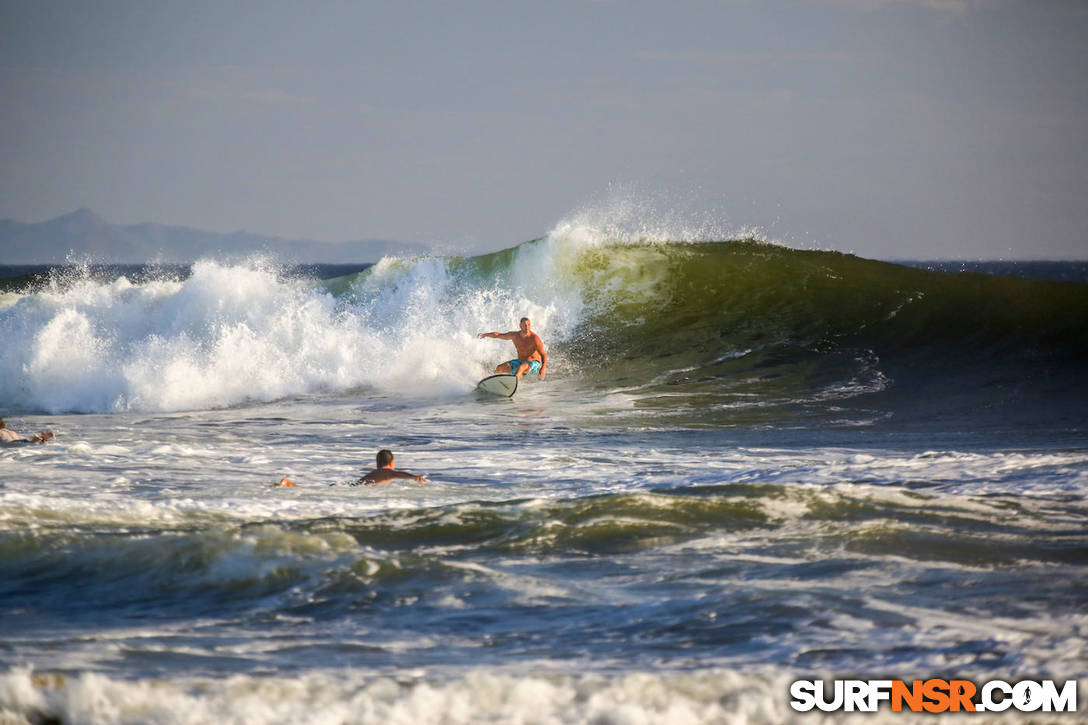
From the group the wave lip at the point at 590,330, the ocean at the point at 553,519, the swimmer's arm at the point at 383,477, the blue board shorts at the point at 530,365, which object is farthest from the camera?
the blue board shorts at the point at 530,365

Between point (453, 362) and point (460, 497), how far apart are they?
9.05 metres

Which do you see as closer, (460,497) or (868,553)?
(868,553)

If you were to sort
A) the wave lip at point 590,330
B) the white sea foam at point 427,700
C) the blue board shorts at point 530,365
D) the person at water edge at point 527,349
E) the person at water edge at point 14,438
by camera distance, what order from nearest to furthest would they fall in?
the white sea foam at point 427,700 < the person at water edge at point 14,438 < the wave lip at point 590,330 < the blue board shorts at point 530,365 < the person at water edge at point 527,349

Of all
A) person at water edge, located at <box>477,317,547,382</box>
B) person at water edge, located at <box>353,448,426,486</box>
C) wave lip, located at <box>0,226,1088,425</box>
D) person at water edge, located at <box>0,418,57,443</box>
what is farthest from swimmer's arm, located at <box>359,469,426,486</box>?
person at water edge, located at <box>477,317,547,382</box>

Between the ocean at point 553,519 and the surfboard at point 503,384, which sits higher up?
the surfboard at point 503,384

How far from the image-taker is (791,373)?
1509 centimetres

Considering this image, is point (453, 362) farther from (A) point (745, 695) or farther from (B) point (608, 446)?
(A) point (745, 695)

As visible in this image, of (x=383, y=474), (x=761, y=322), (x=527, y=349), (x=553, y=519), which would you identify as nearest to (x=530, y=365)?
(x=527, y=349)

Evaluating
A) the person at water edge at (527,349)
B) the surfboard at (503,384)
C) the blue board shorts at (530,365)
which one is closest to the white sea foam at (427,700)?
the surfboard at (503,384)

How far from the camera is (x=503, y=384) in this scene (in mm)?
14938

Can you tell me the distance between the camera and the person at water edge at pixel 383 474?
847 centimetres

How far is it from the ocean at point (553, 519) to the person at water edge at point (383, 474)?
152mm

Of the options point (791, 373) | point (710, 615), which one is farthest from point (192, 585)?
point (791, 373)

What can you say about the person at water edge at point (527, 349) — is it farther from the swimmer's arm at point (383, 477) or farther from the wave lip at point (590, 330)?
the swimmer's arm at point (383, 477)
